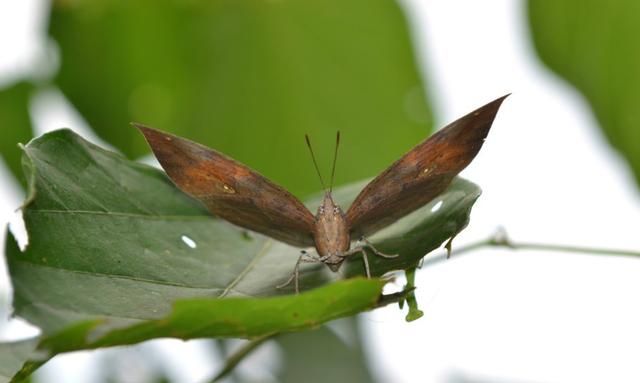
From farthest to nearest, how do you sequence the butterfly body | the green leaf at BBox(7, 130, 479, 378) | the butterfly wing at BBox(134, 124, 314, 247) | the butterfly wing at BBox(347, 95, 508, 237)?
the butterfly body, the butterfly wing at BBox(134, 124, 314, 247), the butterfly wing at BBox(347, 95, 508, 237), the green leaf at BBox(7, 130, 479, 378)

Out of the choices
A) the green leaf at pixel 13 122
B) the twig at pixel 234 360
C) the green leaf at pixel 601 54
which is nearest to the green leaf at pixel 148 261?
the twig at pixel 234 360

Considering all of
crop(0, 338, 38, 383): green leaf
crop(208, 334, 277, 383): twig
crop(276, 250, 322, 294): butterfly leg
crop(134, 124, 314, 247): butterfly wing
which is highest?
crop(134, 124, 314, 247): butterfly wing

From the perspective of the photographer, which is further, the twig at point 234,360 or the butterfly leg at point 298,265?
the twig at point 234,360

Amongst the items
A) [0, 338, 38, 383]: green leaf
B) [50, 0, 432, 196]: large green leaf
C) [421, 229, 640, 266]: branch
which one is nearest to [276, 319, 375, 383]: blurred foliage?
[50, 0, 432, 196]: large green leaf

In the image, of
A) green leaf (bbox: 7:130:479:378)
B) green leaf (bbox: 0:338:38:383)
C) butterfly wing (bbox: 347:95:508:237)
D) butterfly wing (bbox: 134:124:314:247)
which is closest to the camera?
green leaf (bbox: 7:130:479:378)

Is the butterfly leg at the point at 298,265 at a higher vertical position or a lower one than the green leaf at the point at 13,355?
higher

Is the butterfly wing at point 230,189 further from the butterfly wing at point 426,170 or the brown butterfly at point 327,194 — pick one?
the butterfly wing at point 426,170

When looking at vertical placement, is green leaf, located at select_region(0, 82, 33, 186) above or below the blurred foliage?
above

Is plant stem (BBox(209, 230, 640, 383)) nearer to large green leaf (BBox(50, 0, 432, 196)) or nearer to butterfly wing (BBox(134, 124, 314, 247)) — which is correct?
butterfly wing (BBox(134, 124, 314, 247))
